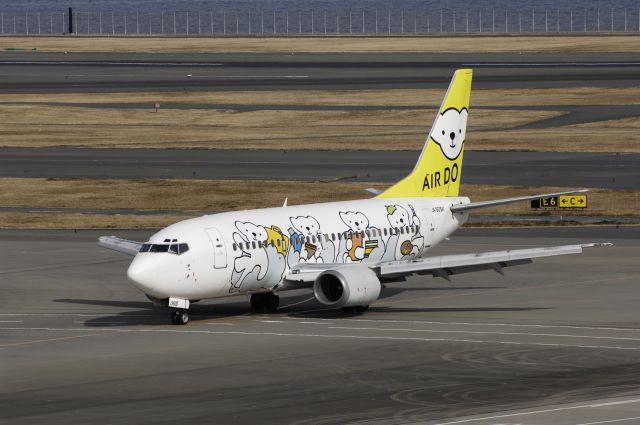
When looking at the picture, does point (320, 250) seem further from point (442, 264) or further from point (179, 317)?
point (179, 317)

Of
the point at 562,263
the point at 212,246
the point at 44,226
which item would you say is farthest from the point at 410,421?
the point at 44,226

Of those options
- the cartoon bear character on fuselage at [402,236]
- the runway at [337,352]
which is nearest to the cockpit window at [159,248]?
the runway at [337,352]

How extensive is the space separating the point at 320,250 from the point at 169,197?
127 feet

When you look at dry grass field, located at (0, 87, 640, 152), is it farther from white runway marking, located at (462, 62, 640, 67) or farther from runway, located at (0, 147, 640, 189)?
white runway marking, located at (462, 62, 640, 67)

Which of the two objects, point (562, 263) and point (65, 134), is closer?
point (562, 263)

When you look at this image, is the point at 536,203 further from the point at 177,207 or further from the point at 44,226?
the point at 44,226

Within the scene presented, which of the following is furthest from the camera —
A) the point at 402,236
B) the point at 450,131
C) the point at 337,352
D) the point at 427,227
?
the point at 450,131

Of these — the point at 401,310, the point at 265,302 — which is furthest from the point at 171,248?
the point at 401,310

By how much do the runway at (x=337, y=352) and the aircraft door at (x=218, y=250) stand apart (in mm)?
2507

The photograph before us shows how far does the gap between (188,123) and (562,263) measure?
243 feet

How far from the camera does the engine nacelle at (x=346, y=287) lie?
186ft

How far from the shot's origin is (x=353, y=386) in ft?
144

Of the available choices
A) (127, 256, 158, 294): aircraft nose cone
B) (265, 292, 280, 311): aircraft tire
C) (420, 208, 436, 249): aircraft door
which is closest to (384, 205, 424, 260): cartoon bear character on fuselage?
(420, 208, 436, 249): aircraft door

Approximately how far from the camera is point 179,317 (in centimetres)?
5669
